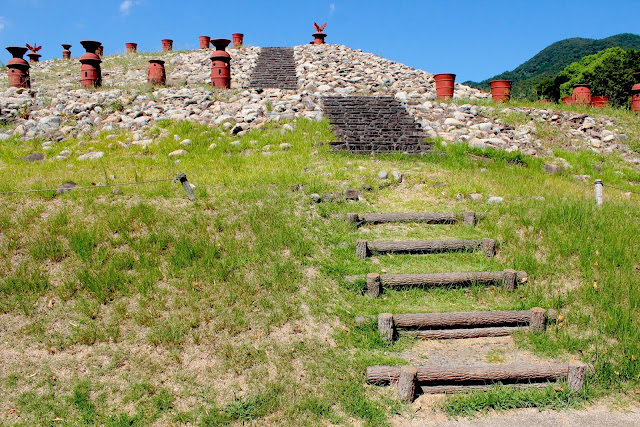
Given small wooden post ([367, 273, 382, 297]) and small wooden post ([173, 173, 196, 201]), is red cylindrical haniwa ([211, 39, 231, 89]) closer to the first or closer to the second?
small wooden post ([173, 173, 196, 201])

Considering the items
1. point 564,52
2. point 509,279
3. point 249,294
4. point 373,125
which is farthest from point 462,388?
point 564,52

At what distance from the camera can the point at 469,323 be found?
530 cm

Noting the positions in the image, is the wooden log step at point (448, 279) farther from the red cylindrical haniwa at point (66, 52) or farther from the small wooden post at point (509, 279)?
the red cylindrical haniwa at point (66, 52)

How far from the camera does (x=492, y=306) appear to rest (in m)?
5.69

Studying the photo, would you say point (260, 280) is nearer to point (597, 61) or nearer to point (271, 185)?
point (271, 185)

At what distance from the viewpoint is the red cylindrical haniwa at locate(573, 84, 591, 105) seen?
51.9ft

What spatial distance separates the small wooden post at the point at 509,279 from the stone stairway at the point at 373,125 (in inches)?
216

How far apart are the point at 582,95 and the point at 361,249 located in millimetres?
13192

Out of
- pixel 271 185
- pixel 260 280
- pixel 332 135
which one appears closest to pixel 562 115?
pixel 332 135

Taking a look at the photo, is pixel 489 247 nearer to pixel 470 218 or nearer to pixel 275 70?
pixel 470 218

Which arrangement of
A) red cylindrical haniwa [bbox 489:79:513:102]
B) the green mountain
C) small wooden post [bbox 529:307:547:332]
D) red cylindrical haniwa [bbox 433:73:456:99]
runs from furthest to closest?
the green mountain
red cylindrical haniwa [bbox 489:79:513:102]
red cylindrical haniwa [bbox 433:73:456:99]
small wooden post [bbox 529:307:547:332]

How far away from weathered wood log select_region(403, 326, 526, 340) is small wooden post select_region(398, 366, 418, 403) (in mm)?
917

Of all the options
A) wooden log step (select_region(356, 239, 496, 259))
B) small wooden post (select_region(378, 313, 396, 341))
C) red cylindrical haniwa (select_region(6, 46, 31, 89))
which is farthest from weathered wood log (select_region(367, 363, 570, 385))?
red cylindrical haniwa (select_region(6, 46, 31, 89))

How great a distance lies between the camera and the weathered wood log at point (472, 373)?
14.9ft
